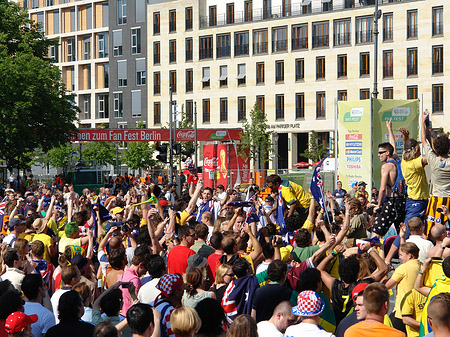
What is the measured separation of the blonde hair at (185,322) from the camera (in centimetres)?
593

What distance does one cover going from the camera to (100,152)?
7569cm

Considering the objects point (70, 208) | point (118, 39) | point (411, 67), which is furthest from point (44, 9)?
point (70, 208)

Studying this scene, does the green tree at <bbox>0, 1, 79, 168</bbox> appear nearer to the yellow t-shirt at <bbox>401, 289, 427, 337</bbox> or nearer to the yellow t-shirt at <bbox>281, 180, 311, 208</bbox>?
the yellow t-shirt at <bbox>281, 180, 311, 208</bbox>

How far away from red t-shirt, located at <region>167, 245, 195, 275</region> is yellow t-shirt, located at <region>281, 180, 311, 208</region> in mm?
2947

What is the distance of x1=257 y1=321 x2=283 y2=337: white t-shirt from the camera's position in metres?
6.54

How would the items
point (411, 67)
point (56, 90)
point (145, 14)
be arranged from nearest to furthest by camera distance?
point (56, 90)
point (411, 67)
point (145, 14)

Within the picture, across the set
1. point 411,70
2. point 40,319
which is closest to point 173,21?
point 411,70

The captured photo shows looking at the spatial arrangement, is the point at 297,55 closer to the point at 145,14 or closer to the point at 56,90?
the point at 145,14

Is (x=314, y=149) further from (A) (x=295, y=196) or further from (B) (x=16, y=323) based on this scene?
(B) (x=16, y=323)

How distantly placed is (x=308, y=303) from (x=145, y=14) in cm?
7322

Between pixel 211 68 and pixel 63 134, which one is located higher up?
pixel 211 68

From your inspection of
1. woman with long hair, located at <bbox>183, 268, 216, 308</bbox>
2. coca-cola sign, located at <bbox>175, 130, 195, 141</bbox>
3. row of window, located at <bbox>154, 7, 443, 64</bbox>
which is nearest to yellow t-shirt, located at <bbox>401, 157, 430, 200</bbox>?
woman with long hair, located at <bbox>183, 268, 216, 308</bbox>

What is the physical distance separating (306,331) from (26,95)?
1289 inches

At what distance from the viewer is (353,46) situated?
206 feet
